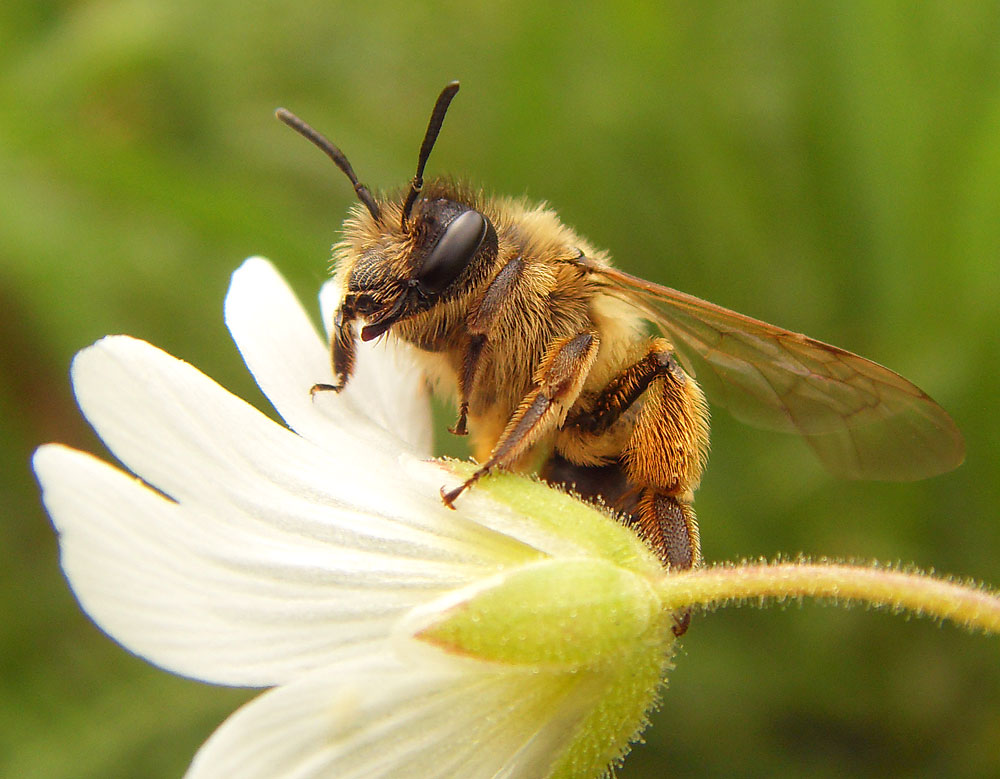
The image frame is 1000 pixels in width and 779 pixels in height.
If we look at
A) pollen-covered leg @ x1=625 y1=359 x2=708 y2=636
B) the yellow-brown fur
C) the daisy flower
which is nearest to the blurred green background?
the yellow-brown fur

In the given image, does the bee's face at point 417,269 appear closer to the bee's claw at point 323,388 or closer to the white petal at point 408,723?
the bee's claw at point 323,388

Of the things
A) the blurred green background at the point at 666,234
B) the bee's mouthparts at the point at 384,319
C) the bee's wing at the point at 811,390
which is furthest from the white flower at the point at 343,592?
the blurred green background at the point at 666,234

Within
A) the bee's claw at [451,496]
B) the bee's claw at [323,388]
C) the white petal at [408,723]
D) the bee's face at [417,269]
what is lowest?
the white petal at [408,723]

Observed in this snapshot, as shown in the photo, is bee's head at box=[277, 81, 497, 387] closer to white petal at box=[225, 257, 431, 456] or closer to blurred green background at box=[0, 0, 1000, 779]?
white petal at box=[225, 257, 431, 456]

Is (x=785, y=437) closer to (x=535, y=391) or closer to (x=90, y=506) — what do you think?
(x=535, y=391)

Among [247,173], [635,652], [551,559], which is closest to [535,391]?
[551,559]

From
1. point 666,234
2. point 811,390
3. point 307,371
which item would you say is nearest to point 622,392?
point 811,390

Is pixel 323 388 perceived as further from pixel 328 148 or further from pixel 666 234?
pixel 666 234
